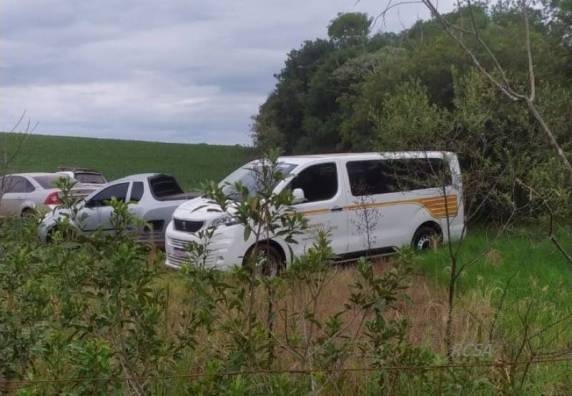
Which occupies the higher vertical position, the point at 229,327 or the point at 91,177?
the point at 91,177

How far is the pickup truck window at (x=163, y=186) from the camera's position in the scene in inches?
570

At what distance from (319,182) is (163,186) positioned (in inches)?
180

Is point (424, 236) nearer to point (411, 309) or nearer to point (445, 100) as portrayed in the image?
point (445, 100)

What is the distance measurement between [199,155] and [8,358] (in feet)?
176

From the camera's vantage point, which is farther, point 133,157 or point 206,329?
point 133,157

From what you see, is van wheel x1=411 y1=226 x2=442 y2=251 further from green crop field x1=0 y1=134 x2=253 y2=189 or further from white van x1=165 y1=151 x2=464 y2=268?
green crop field x1=0 y1=134 x2=253 y2=189

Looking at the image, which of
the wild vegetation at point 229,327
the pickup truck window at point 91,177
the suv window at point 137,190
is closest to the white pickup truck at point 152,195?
the suv window at point 137,190

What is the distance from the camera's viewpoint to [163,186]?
1479cm

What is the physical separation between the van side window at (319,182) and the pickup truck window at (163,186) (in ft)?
13.6

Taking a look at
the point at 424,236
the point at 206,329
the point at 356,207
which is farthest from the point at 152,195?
the point at 206,329

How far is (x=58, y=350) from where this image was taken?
343 cm

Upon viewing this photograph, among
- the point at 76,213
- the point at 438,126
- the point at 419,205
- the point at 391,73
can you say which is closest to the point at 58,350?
the point at 76,213

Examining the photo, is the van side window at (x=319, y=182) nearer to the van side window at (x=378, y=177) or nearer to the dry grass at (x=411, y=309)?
the van side window at (x=378, y=177)

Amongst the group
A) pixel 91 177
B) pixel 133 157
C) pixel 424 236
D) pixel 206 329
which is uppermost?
pixel 133 157
